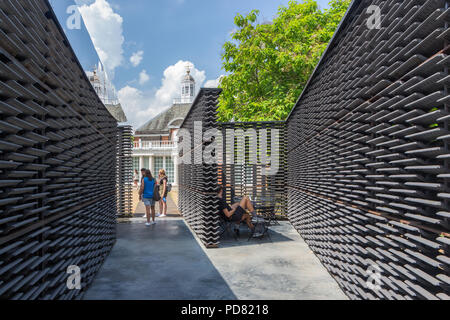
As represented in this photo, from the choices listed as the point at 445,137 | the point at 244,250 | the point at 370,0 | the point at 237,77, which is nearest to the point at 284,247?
the point at 244,250

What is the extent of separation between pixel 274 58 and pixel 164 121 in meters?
40.9

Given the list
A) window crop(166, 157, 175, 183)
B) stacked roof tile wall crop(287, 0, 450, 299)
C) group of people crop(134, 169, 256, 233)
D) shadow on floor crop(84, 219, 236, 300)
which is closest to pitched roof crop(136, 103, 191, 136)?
window crop(166, 157, 175, 183)

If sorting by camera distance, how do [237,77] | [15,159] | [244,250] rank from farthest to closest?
[237,77], [244,250], [15,159]

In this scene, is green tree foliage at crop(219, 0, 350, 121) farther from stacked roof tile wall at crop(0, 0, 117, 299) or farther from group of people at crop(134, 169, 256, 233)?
stacked roof tile wall at crop(0, 0, 117, 299)

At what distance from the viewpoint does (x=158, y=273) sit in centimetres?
581

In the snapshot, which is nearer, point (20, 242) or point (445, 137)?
point (445, 137)

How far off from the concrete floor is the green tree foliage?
728 cm

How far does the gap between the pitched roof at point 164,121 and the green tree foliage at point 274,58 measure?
35.9 meters

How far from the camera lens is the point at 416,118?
8.66 ft

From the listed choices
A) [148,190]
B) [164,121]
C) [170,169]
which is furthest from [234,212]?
[164,121]

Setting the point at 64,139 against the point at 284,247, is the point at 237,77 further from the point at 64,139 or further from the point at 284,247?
the point at 64,139

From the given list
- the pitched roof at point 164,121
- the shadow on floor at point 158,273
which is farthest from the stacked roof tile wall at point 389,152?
the pitched roof at point 164,121

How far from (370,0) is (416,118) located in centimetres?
193

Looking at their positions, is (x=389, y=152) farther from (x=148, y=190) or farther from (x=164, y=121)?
(x=164, y=121)
